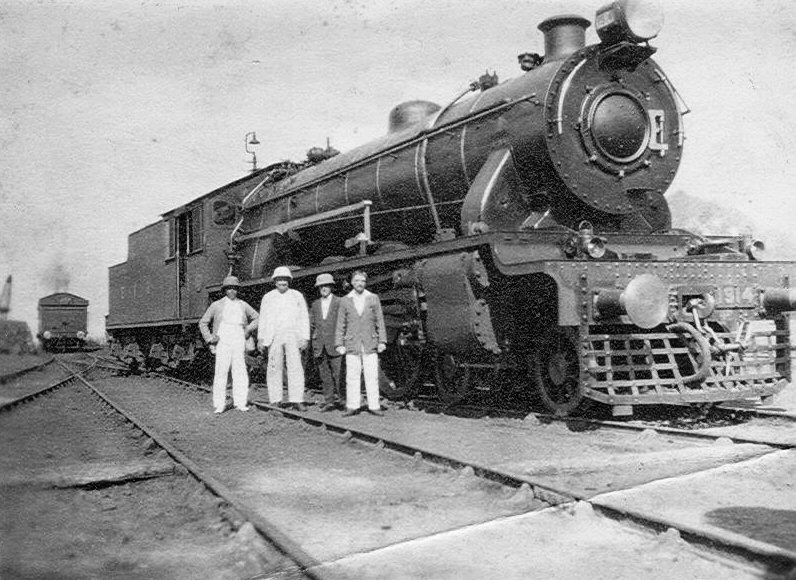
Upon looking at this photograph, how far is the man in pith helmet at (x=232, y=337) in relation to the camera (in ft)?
27.1

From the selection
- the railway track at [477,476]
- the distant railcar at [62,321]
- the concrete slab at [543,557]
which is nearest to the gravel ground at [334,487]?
the railway track at [477,476]

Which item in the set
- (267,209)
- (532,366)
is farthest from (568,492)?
(267,209)

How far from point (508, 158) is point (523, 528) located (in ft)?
12.7

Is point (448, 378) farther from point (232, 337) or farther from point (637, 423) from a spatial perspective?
point (232, 337)

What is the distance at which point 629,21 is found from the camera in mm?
6184

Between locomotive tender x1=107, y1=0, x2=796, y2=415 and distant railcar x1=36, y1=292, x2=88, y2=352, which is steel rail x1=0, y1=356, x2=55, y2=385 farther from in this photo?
distant railcar x1=36, y1=292, x2=88, y2=352

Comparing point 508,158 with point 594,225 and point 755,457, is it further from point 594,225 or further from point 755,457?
point 755,457

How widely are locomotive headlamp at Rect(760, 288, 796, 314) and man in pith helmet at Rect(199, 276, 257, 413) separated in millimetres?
5126

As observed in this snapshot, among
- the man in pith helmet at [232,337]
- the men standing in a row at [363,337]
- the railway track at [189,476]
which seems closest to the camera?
the railway track at [189,476]

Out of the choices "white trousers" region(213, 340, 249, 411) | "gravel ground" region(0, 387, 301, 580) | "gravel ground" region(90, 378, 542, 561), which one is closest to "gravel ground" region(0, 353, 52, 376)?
"white trousers" region(213, 340, 249, 411)

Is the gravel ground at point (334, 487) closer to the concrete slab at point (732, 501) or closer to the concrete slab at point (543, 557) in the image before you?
the concrete slab at point (543, 557)

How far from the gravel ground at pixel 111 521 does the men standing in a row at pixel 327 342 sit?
2.45 m

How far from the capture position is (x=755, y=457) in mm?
4441

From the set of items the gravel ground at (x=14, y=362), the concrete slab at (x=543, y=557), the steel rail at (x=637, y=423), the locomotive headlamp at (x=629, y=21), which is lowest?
the concrete slab at (x=543, y=557)
